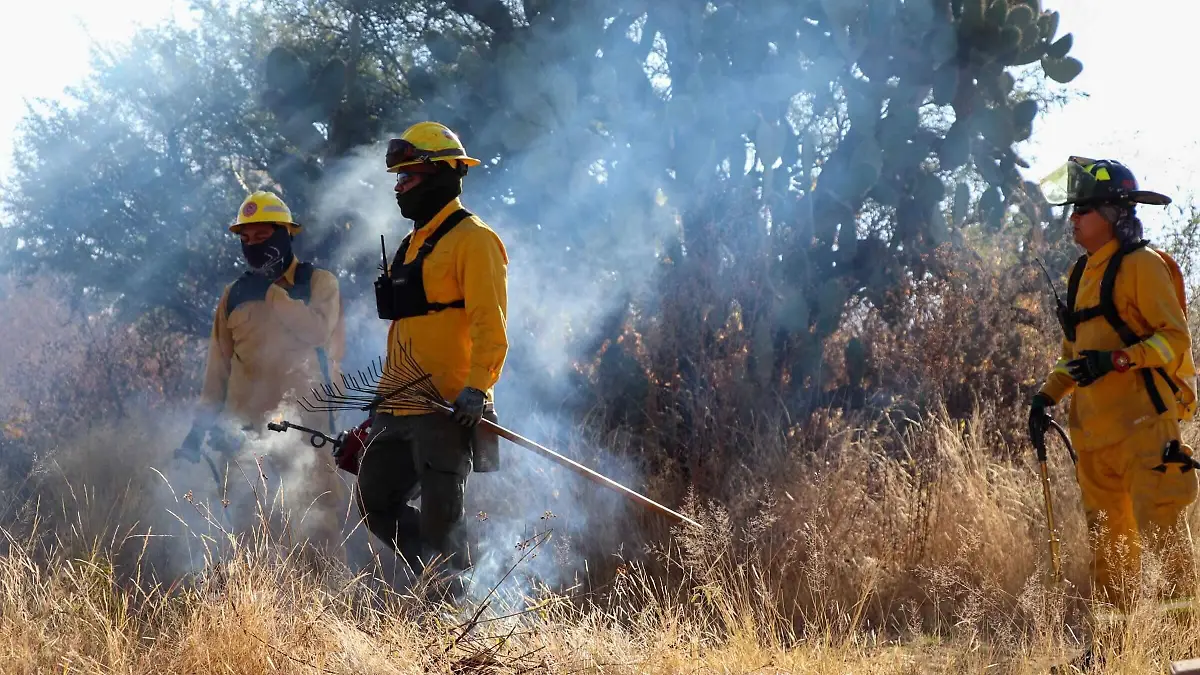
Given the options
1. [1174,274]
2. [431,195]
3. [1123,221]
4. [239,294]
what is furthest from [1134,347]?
[239,294]

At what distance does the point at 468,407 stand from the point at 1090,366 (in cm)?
252

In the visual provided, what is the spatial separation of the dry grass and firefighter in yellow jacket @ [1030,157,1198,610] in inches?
18.0

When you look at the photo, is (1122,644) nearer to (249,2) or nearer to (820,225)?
(820,225)

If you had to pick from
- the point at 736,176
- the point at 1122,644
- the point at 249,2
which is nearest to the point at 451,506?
the point at 1122,644

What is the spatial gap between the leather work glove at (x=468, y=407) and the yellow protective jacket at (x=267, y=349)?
2163 mm

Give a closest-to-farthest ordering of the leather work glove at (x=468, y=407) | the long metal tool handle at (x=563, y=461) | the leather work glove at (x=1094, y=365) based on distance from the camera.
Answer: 1. the leather work glove at (x=468, y=407)
2. the long metal tool handle at (x=563, y=461)
3. the leather work glove at (x=1094, y=365)

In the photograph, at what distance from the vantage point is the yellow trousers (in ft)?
16.1

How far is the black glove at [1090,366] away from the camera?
4866mm

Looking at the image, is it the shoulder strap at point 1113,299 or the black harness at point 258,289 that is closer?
the shoulder strap at point 1113,299

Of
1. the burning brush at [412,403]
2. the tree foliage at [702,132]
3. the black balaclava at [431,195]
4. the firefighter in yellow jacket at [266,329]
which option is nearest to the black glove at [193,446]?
the firefighter in yellow jacket at [266,329]

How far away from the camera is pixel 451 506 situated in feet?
15.2

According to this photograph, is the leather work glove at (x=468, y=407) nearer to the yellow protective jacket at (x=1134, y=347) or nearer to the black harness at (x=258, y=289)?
the black harness at (x=258, y=289)

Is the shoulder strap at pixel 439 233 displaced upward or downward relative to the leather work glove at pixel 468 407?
upward

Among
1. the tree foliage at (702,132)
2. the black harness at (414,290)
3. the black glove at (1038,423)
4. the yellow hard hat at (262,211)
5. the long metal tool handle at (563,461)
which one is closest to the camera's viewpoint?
the long metal tool handle at (563,461)
